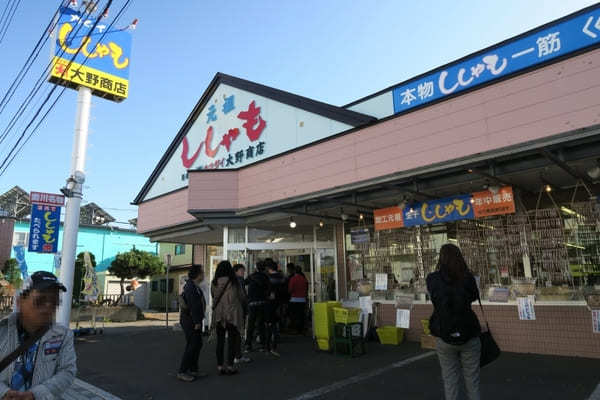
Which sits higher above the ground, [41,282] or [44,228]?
[44,228]

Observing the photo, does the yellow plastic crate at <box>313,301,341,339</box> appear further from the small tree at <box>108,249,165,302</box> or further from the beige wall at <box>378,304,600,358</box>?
the small tree at <box>108,249,165,302</box>

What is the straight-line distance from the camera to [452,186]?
7309 millimetres

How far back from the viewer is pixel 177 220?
480 inches

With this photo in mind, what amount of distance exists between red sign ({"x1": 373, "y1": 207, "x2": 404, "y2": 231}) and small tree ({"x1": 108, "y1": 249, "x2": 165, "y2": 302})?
63.4ft

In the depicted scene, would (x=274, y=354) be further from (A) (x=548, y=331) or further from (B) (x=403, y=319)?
(A) (x=548, y=331)

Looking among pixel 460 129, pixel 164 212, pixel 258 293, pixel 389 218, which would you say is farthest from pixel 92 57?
pixel 460 129

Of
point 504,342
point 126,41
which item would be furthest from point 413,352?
point 126,41

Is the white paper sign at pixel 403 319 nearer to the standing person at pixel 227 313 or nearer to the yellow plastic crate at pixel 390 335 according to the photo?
the yellow plastic crate at pixel 390 335

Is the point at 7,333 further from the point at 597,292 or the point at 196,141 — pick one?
the point at 196,141

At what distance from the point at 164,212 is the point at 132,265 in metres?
12.5

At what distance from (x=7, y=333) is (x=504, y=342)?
781 centimetres

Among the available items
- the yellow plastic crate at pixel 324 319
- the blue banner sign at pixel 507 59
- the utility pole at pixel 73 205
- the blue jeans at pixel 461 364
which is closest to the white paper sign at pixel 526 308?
the yellow plastic crate at pixel 324 319

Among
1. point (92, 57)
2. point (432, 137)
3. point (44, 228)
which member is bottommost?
point (44, 228)

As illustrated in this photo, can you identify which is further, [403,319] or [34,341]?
[403,319]
